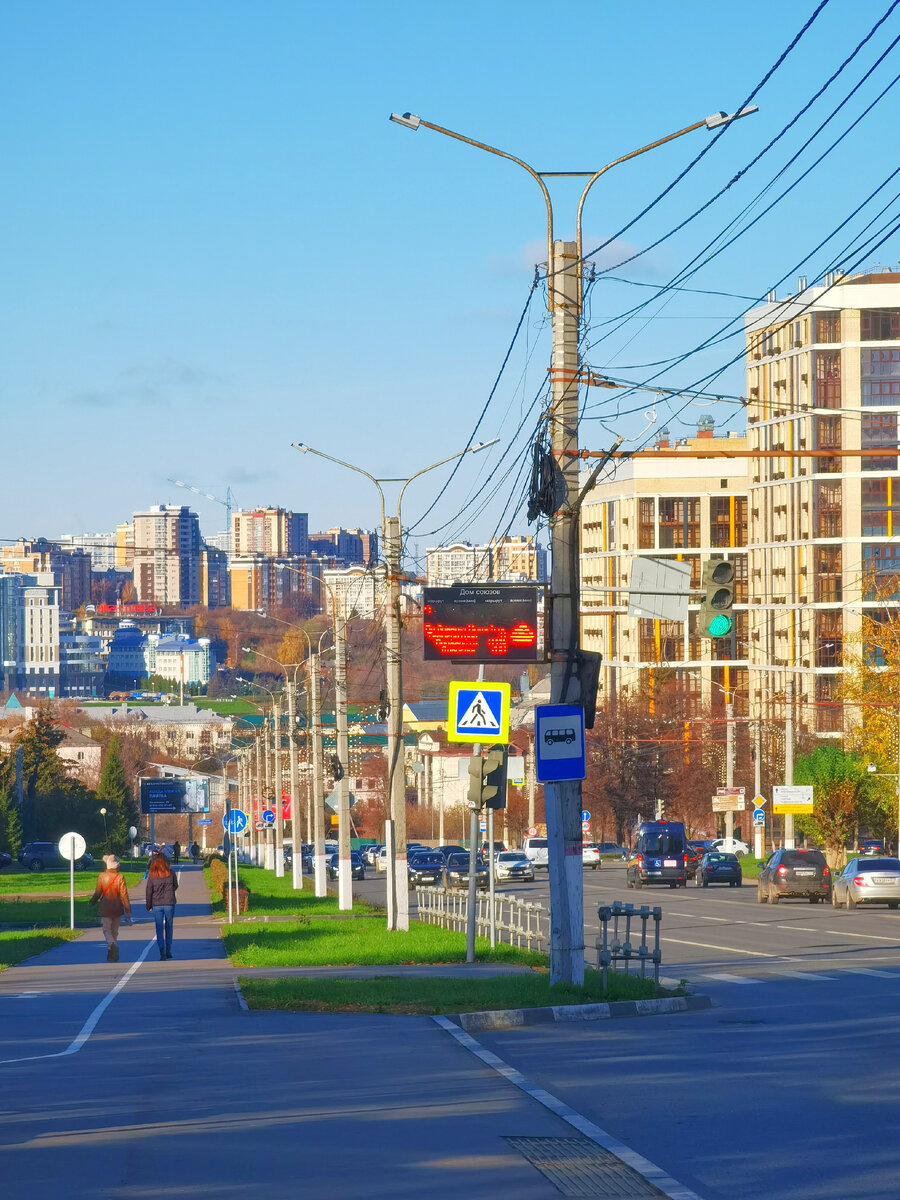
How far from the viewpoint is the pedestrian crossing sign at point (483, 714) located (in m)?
23.3

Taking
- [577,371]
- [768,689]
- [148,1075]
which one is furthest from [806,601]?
[148,1075]

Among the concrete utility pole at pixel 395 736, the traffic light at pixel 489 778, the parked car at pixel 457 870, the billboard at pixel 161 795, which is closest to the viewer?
the traffic light at pixel 489 778

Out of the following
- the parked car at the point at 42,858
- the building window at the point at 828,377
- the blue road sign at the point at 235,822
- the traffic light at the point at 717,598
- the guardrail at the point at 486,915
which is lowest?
the parked car at the point at 42,858

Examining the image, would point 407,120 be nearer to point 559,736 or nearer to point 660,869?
point 559,736

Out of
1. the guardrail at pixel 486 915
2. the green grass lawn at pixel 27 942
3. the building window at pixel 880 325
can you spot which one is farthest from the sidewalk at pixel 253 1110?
the building window at pixel 880 325

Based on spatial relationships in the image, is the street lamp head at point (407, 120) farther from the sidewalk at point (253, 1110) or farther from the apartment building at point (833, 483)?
the apartment building at point (833, 483)

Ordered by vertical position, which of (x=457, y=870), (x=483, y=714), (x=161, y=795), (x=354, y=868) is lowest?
(x=161, y=795)

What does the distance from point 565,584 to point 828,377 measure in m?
86.9

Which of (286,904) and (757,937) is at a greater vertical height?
(757,937)

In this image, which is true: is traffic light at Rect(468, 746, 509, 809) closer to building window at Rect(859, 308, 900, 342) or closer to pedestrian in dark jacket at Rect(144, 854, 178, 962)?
pedestrian in dark jacket at Rect(144, 854, 178, 962)

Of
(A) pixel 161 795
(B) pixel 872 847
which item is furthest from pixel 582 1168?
(A) pixel 161 795

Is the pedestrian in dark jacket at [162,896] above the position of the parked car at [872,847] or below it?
above

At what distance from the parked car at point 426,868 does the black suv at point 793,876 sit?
1904cm

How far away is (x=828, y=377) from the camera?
101188 millimetres
